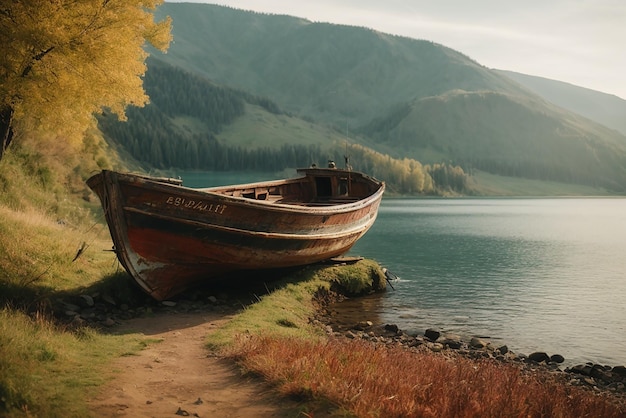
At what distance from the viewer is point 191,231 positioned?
52.3 feet

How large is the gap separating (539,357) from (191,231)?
40.1 feet

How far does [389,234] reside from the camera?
218 ft

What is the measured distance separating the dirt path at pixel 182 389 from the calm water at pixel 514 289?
A: 1078 cm

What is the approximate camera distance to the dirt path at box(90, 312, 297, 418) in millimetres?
8125

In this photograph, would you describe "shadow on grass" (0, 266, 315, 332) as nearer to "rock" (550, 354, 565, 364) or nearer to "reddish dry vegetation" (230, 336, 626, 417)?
"reddish dry vegetation" (230, 336, 626, 417)

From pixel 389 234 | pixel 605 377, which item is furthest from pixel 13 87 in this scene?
pixel 389 234

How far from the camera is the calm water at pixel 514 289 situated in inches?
823

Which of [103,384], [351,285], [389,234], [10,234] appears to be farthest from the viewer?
[389,234]

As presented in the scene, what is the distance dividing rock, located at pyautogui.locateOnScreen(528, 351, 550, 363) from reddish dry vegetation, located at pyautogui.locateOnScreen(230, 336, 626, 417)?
5.46 meters

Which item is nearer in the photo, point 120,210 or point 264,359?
point 264,359

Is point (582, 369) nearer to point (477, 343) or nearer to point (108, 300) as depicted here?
point (477, 343)

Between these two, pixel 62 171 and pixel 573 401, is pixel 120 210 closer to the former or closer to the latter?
pixel 573 401

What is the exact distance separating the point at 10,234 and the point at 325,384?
42.5 ft

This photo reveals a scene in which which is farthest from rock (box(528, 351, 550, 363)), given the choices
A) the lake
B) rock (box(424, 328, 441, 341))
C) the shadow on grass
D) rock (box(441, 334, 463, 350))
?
the shadow on grass
